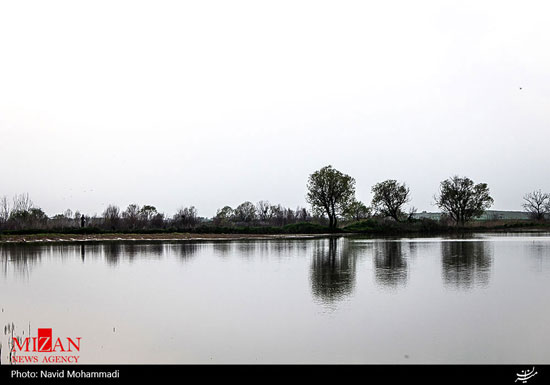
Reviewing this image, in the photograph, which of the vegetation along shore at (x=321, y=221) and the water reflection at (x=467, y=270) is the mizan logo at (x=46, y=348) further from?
the vegetation along shore at (x=321, y=221)

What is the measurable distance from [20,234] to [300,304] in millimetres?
44762

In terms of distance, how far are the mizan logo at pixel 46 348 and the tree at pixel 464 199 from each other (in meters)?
74.2

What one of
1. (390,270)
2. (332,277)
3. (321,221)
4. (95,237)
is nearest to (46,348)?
(332,277)

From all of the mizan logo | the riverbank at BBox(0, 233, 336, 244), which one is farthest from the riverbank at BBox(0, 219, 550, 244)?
the mizan logo

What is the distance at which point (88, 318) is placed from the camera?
10.6 metres

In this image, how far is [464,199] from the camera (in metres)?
76.3

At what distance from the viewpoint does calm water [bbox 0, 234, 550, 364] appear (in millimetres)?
7871

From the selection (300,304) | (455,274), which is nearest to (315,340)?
(300,304)

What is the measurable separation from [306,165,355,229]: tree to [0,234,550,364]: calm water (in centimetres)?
4981

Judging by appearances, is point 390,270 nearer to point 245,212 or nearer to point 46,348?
point 46,348

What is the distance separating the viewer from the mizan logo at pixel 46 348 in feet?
25.0
